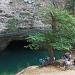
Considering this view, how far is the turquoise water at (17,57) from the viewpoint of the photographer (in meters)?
27.5

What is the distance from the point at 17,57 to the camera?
33156 millimetres

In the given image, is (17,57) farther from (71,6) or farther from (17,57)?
(71,6)

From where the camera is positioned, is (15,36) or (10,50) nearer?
(15,36)

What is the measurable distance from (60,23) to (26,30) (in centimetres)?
1181

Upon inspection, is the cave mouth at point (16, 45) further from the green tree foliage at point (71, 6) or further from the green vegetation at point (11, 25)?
the green tree foliage at point (71, 6)

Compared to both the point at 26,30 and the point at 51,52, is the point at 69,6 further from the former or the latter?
the point at 51,52

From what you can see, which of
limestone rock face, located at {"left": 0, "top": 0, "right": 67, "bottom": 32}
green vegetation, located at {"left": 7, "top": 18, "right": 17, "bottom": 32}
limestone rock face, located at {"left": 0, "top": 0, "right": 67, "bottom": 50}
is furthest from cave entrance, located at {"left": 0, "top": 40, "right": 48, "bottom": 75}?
limestone rock face, located at {"left": 0, "top": 0, "right": 67, "bottom": 32}

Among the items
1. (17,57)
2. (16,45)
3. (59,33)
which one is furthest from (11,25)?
(59,33)

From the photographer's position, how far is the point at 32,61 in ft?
98.7

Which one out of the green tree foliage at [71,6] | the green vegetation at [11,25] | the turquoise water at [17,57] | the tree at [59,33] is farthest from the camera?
the green tree foliage at [71,6]

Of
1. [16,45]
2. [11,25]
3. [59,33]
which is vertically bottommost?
[16,45]

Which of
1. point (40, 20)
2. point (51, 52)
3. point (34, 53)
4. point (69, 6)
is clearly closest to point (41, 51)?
point (34, 53)

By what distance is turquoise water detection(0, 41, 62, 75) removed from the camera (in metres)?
27.5

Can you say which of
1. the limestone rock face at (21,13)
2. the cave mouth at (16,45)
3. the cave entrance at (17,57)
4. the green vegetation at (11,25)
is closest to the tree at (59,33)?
the cave entrance at (17,57)
